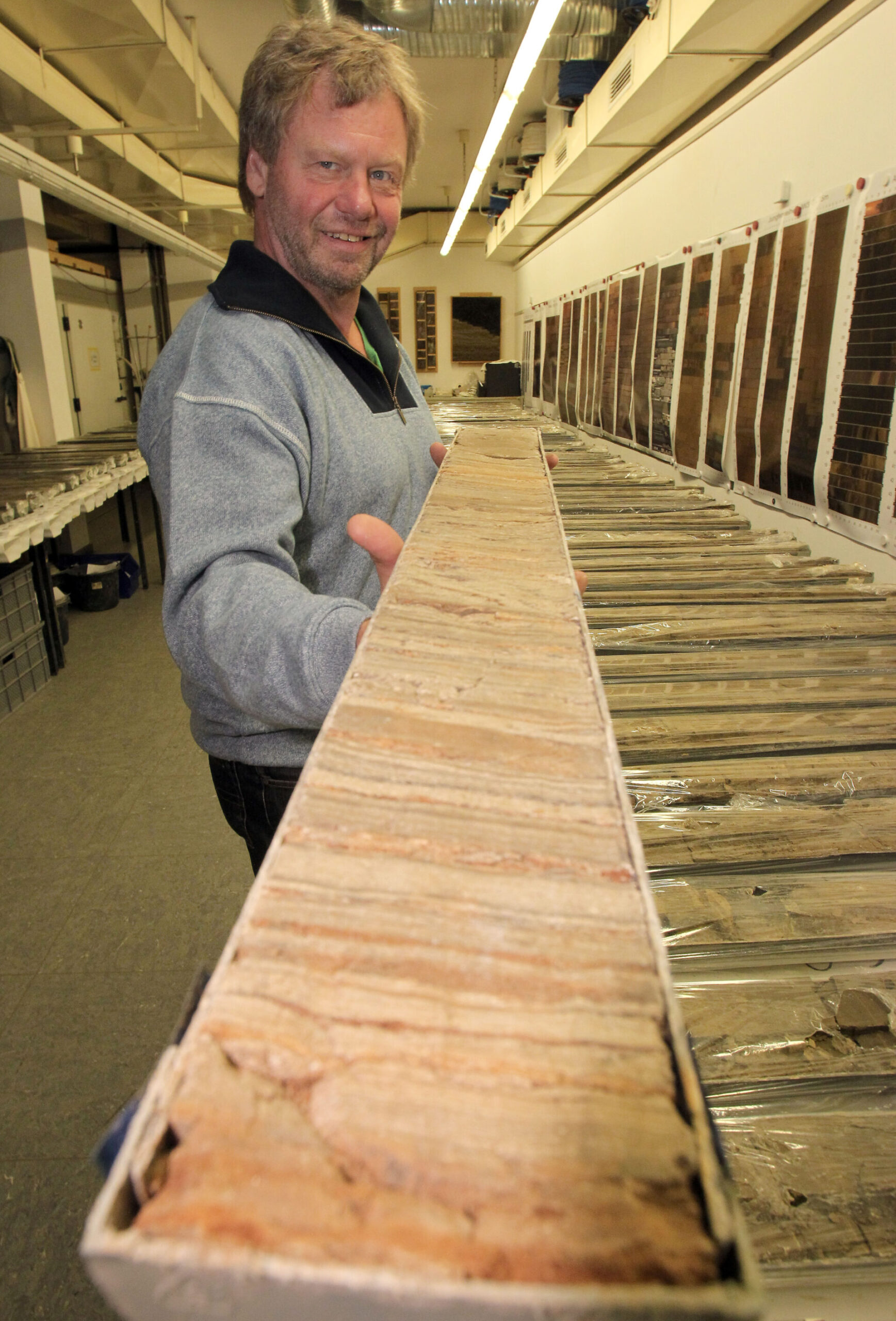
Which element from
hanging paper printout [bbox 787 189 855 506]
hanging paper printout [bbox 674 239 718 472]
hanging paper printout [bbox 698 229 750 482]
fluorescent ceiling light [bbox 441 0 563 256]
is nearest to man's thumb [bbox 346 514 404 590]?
hanging paper printout [bbox 787 189 855 506]

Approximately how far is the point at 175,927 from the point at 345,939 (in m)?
2.77

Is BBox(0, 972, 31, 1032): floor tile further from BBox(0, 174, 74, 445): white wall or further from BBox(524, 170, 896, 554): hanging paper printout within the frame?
BBox(0, 174, 74, 445): white wall

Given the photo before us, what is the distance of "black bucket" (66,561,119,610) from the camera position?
6.84 m

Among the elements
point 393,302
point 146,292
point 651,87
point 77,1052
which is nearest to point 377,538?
point 77,1052

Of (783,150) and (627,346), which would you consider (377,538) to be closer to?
(783,150)

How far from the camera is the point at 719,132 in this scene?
4.48 meters

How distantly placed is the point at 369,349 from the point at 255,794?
937mm

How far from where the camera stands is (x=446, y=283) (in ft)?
49.6

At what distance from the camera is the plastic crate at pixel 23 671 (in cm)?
478

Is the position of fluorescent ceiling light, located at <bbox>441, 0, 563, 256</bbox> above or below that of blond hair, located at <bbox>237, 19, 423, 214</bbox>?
above

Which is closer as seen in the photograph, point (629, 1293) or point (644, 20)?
point (629, 1293)

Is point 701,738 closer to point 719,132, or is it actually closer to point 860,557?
point 860,557

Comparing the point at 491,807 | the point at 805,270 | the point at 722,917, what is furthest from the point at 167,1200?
the point at 805,270

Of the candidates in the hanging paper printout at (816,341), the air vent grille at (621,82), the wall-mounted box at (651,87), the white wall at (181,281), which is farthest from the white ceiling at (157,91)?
the hanging paper printout at (816,341)
